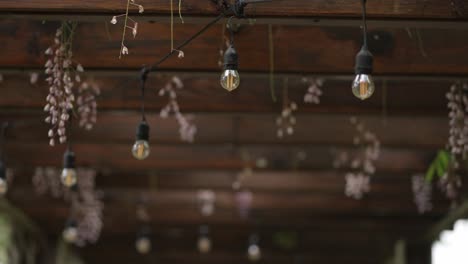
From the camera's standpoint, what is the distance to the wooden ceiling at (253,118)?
3.79 metres

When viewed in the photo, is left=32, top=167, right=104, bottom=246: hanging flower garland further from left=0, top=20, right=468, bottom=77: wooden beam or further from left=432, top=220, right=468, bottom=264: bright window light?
left=432, top=220, right=468, bottom=264: bright window light

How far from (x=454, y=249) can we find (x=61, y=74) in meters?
6.72

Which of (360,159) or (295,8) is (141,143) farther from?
(360,159)

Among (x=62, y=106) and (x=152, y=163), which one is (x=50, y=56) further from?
(x=152, y=163)

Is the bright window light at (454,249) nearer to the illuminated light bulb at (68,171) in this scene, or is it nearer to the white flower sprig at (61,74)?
the illuminated light bulb at (68,171)

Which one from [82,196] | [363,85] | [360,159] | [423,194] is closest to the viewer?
[363,85]

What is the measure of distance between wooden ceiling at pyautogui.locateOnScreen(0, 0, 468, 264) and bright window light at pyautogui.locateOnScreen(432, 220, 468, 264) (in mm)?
427

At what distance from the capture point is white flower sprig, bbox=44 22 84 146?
424 cm

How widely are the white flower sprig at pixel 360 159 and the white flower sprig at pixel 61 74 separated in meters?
2.31

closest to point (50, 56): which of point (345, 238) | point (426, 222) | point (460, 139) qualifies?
point (460, 139)

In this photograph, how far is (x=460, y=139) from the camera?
4898 mm

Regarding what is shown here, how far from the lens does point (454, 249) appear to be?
10102 millimetres

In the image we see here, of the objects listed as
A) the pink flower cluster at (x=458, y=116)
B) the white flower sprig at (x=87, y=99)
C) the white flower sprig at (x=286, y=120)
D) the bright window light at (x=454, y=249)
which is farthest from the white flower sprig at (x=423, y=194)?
the white flower sprig at (x=87, y=99)

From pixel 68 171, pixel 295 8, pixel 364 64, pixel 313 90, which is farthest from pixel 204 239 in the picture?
pixel 364 64
